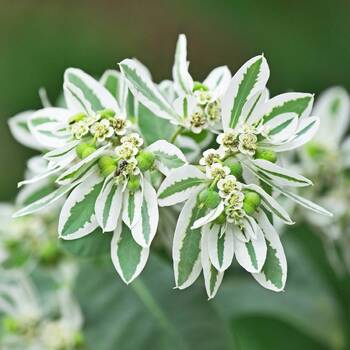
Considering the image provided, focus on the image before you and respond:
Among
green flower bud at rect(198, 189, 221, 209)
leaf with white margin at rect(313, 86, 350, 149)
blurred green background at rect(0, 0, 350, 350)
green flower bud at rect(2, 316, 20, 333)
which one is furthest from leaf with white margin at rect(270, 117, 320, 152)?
blurred green background at rect(0, 0, 350, 350)

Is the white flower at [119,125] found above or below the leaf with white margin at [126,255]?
above

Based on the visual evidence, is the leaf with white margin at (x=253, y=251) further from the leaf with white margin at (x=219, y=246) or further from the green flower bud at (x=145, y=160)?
the green flower bud at (x=145, y=160)

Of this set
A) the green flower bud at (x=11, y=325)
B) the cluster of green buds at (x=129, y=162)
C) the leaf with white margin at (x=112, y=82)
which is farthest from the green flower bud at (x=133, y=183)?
the green flower bud at (x=11, y=325)

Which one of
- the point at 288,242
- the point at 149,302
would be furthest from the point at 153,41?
the point at 149,302

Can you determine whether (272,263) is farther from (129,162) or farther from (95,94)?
(95,94)

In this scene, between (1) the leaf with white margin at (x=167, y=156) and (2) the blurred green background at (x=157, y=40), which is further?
(2) the blurred green background at (x=157, y=40)

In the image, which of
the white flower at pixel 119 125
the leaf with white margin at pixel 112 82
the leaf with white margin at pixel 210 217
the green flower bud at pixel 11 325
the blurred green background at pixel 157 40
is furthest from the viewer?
the blurred green background at pixel 157 40

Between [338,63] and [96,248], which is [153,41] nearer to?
[338,63]
